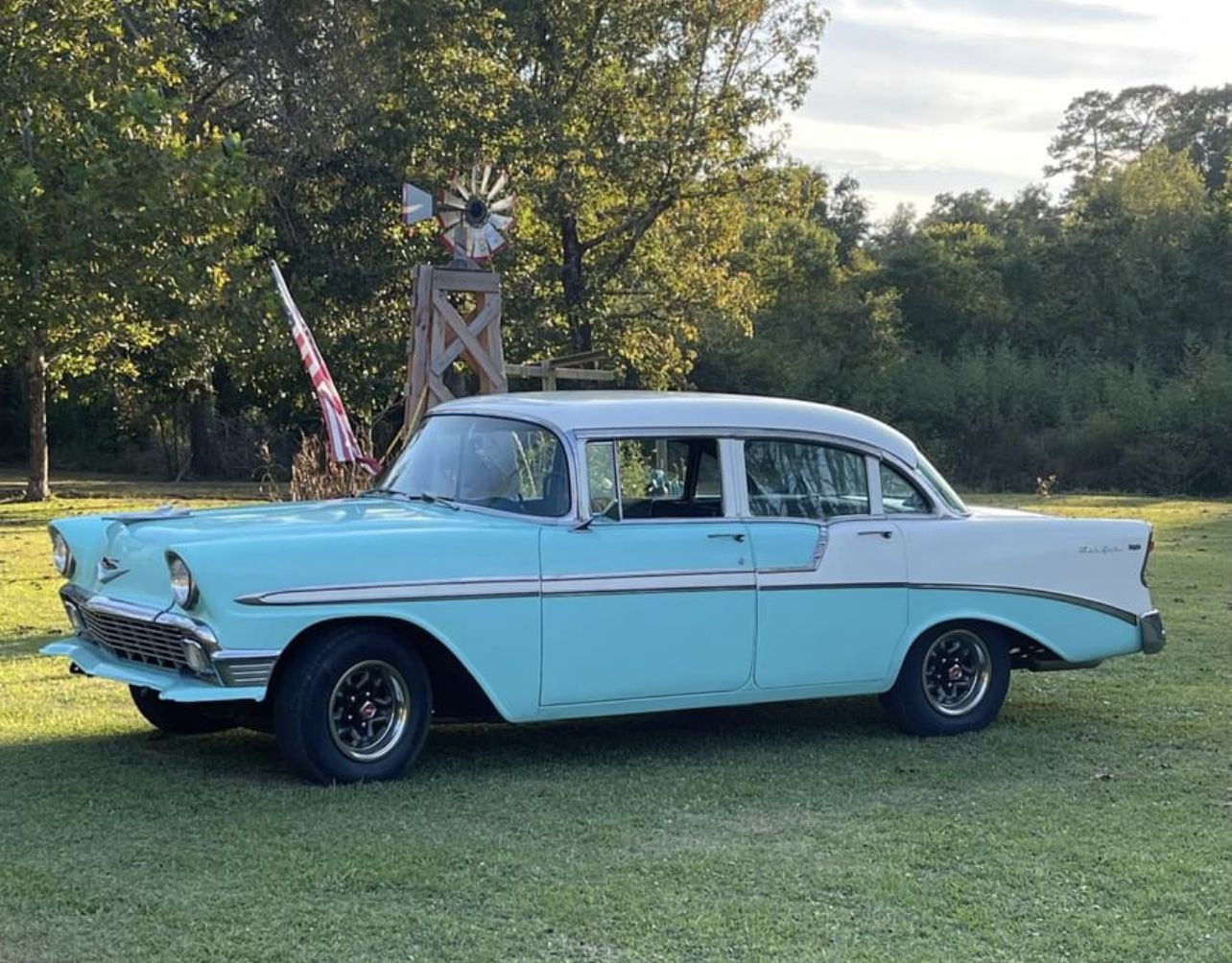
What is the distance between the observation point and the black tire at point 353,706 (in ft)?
18.7

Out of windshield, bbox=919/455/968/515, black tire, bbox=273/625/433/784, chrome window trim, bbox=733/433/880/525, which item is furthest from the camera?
windshield, bbox=919/455/968/515

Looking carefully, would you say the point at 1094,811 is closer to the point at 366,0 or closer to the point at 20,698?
the point at 20,698

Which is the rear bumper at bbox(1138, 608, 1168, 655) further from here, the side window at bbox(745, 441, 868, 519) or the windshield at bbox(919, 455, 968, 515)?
the side window at bbox(745, 441, 868, 519)

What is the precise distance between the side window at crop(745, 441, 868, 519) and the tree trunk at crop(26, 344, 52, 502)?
19851 mm

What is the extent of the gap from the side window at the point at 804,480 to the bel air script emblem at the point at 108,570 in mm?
2908

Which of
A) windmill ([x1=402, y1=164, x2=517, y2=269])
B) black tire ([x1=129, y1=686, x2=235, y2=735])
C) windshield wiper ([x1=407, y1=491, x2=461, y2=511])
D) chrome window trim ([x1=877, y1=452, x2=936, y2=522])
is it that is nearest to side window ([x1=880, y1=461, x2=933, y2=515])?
chrome window trim ([x1=877, y1=452, x2=936, y2=522])

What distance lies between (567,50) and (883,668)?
23.0 metres

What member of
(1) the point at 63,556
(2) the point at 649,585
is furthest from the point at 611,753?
(1) the point at 63,556

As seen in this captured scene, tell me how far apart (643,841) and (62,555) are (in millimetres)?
3254

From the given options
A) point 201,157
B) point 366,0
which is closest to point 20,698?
point 201,157

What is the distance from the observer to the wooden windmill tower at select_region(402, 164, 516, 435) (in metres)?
11.6

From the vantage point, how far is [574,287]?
95.6 ft

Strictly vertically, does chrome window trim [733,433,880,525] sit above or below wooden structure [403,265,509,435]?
below

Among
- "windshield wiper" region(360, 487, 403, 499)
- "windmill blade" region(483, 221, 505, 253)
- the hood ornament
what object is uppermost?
"windmill blade" region(483, 221, 505, 253)
